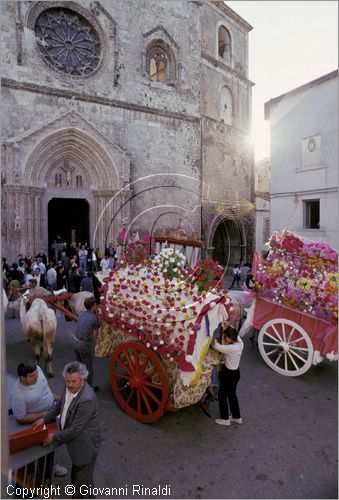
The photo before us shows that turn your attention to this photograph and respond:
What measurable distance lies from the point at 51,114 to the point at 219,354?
42.8 feet

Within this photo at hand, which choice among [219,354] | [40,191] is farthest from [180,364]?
[40,191]

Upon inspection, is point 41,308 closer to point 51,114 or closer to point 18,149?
point 18,149

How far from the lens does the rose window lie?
1448 cm

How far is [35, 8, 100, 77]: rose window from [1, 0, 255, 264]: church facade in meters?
0.05

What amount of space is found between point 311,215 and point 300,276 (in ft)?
28.5

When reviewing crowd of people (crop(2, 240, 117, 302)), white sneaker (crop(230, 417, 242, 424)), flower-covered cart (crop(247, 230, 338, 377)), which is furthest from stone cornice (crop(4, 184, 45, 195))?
white sneaker (crop(230, 417, 242, 424))

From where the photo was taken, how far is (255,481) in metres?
3.57

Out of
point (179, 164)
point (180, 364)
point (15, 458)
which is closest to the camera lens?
point (15, 458)

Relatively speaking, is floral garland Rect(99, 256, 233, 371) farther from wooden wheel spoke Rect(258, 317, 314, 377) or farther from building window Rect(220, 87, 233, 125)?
building window Rect(220, 87, 233, 125)

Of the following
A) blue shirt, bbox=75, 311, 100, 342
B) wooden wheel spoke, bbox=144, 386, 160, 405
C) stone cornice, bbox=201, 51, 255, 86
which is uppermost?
stone cornice, bbox=201, 51, 255, 86

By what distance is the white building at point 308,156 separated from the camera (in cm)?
1098

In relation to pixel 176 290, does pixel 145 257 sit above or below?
above

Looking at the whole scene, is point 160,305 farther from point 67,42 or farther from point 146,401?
point 67,42

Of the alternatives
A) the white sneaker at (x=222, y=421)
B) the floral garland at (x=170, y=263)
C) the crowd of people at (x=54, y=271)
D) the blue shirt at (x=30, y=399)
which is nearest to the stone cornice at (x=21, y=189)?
the crowd of people at (x=54, y=271)
